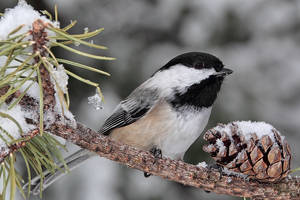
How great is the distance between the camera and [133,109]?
2053mm

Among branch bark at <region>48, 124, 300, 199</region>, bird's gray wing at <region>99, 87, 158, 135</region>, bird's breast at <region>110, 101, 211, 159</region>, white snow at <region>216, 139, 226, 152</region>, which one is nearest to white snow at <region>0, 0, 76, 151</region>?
branch bark at <region>48, 124, 300, 199</region>

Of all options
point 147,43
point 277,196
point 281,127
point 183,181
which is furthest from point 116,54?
point 277,196

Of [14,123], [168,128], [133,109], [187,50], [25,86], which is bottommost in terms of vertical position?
[14,123]

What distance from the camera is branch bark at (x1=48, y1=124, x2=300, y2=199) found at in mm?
1199

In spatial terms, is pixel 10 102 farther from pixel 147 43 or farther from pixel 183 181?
pixel 147 43

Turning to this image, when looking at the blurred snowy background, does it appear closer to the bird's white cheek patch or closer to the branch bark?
the bird's white cheek patch

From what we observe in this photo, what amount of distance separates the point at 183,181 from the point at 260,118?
1406 millimetres

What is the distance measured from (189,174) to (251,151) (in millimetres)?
252

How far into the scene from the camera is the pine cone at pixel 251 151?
3.92 feet

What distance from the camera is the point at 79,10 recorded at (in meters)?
2.67

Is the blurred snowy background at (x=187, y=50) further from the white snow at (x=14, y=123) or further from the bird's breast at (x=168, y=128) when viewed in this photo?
the white snow at (x=14, y=123)

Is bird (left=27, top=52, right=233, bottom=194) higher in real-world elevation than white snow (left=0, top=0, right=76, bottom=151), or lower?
higher

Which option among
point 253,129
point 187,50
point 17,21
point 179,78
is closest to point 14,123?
point 17,21

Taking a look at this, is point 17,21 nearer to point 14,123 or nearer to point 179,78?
point 14,123
